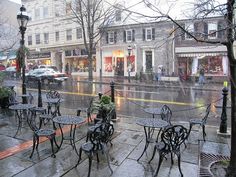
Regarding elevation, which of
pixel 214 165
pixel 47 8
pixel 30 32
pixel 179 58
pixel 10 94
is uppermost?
pixel 47 8

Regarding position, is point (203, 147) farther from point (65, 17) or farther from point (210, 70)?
point (65, 17)

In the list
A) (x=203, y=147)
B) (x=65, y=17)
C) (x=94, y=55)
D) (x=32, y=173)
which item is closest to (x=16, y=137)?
(x=32, y=173)

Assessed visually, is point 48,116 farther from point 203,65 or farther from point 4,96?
point 203,65

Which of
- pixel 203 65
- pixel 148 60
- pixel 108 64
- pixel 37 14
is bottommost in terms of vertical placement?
pixel 203 65

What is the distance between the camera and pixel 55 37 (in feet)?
116

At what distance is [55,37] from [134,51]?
1401cm

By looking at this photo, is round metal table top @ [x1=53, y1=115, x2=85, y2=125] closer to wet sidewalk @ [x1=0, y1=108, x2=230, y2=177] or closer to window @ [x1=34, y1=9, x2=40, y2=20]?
wet sidewalk @ [x1=0, y1=108, x2=230, y2=177]

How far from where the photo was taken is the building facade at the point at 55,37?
3319 centimetres

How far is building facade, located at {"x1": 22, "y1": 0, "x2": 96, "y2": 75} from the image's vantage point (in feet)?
109

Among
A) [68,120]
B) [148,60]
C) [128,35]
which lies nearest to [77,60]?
[128,35]

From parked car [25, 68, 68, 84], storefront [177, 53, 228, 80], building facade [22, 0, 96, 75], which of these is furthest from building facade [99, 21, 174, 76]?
parked car [25, 68, 68, 84]

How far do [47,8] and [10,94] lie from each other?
30.6m

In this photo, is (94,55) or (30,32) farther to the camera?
(30,32)

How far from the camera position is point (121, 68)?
98.5 feet
